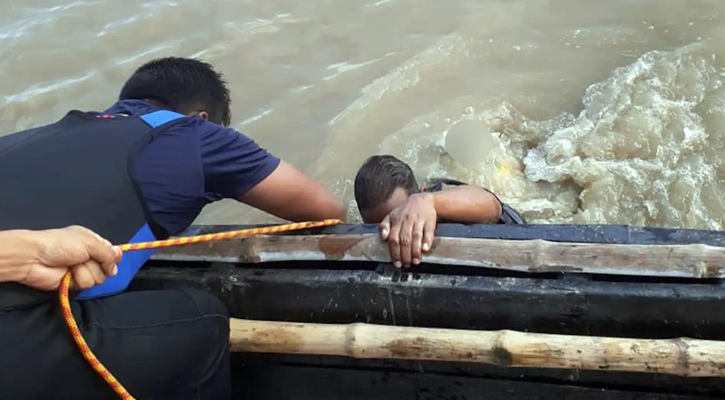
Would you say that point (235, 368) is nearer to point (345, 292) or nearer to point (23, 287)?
point (345, 292)

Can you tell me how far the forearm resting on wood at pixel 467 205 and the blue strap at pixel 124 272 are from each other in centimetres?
97

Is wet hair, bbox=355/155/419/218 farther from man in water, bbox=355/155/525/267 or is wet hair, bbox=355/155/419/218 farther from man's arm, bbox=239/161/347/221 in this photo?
man's arm, bbox=239/161/347/221

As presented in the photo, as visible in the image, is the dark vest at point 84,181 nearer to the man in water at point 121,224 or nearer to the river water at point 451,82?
the man in water at point 121,224

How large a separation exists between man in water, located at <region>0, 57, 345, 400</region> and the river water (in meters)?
1.95

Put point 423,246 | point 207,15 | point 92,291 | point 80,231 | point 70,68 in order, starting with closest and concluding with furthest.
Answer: point 80,231 → point 92,291 → point 423,246 → point 70,68 → point 207,15

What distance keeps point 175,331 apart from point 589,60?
385 cm

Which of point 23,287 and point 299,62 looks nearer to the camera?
point 23,287

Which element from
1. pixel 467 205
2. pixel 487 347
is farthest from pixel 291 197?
pixel 487 347

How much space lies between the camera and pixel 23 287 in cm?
193

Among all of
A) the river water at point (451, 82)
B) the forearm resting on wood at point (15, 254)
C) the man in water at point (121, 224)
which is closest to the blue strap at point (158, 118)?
the man in water at point (121, 224)

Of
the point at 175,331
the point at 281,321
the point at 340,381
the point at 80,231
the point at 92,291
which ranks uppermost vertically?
the point at 80,231

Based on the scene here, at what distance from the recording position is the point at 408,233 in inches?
91.6

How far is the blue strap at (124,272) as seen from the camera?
2166 millimetres

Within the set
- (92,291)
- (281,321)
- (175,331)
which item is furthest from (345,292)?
(92,291)
